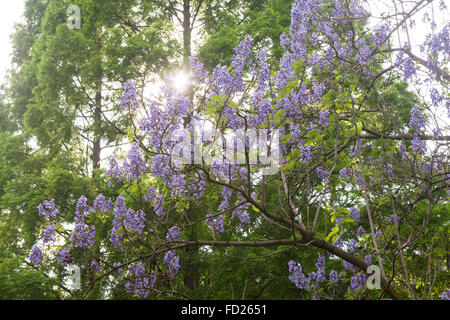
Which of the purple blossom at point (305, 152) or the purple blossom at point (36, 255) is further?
the purple blossom at point (36, 255)

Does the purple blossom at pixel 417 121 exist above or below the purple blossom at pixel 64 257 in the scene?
above

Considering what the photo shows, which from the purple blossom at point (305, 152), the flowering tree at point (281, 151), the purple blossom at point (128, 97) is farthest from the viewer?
the purple blossom at point (305, 152)

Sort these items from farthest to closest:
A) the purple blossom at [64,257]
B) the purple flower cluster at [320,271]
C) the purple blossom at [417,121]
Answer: the purple flower cluster at [320,271], the purple blossom at [417,121], the purple blossom at [64,257]

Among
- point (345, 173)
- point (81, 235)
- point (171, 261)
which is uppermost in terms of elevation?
point (345, 173)

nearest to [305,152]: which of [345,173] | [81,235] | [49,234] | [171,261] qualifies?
[345,173]

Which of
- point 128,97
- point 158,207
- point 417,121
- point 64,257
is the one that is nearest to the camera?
point 128,97

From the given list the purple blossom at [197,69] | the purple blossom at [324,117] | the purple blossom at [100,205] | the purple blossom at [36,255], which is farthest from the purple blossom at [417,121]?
the purple blossom at [36,255]

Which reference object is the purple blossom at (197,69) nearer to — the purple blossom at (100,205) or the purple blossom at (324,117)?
the purple blossom at (324,117)

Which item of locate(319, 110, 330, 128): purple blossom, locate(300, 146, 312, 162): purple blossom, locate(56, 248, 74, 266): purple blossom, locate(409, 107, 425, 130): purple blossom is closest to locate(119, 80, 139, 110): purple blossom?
locate(56, 248, 74, 266): purple blossom

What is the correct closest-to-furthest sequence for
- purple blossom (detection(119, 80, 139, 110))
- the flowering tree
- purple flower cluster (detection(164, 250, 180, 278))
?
the flowering tree
purple blossom (detection(119, 80, 139, 110))
purple flower cluster (detection(164, 250, 180, 278))

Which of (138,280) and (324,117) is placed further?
(138,280)

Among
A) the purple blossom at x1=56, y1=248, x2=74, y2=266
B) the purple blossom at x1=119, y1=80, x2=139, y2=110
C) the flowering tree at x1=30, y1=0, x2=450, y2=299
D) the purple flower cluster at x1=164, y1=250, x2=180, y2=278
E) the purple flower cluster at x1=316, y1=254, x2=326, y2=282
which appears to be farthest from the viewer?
the purple flower cluster at x1=316, y1=254, x2=326, y2=282

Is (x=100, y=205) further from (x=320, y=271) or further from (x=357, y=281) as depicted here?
(x=357, y=281)

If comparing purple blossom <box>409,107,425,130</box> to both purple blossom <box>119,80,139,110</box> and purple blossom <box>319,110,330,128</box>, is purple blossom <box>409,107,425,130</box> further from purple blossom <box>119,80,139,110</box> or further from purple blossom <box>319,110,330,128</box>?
purple blossom <box>119,80,139,110</box>
